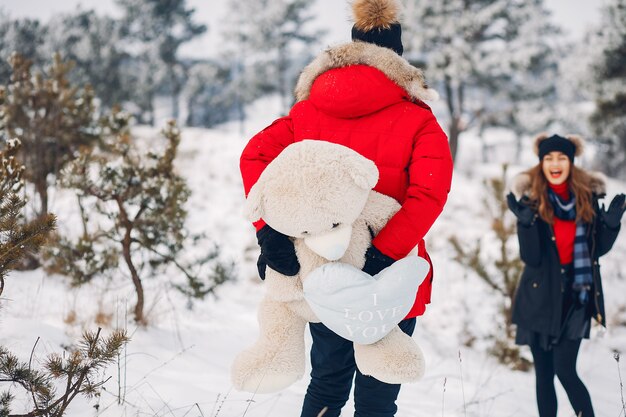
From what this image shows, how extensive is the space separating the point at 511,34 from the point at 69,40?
846 inches

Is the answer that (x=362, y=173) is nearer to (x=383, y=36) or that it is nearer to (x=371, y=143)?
(x=371, y=143)

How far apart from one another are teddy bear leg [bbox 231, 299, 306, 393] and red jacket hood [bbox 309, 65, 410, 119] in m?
0.72

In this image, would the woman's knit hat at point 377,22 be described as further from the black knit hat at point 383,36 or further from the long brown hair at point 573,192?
the long brown hair at point 573,192

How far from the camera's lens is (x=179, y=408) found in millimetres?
2201

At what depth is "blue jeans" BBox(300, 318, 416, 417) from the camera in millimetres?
1627

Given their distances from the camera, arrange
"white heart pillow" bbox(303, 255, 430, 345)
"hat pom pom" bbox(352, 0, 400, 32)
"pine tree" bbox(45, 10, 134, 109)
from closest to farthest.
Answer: "white heart pillow" bbox(303, 255, 430, 345) < "hat pom pom" bbox(352, 0, 400, 32) < "pine tree" bbox(45, 10, 134, 109)

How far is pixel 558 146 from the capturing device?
281cm

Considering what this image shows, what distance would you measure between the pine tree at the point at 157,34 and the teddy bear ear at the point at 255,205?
25.3 metres

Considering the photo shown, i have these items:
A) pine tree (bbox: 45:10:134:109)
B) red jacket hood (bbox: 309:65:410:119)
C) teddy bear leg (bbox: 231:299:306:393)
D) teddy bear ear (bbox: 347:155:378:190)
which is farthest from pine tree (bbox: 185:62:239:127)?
teddy bear ear (bbox: 347:155:378:190)

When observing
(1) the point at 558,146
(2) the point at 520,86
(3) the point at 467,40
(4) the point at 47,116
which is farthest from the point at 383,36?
(2) the point at 520,86

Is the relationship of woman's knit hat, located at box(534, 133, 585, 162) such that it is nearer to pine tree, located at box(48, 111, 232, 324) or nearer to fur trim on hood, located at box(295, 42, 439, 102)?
fur trim on hood, located at box(295, 42, 439, 102)

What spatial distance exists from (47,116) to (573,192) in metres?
5.37

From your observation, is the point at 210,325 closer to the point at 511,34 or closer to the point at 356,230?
the point at 356,230

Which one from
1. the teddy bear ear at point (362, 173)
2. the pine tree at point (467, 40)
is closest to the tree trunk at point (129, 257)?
the teddy bear ear at point (362, 173)
